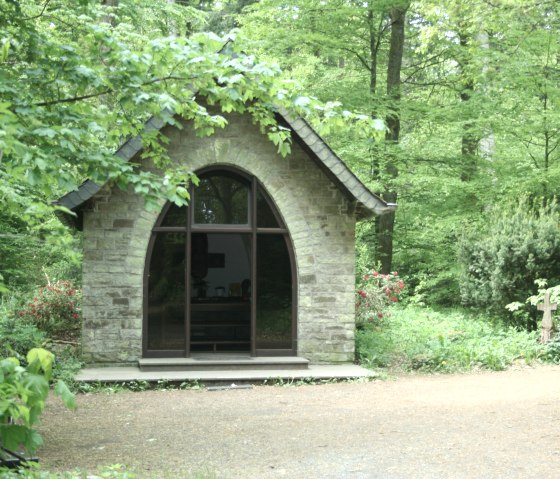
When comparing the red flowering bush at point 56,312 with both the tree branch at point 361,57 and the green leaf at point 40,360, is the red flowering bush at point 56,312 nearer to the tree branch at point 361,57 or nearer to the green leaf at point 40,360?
the tree branch at point 361,57

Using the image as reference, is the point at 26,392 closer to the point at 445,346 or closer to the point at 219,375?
the point at 219,375

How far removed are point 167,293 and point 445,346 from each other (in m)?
Result: 4.80

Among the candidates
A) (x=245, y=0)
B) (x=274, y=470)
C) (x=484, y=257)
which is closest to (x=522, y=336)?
(x=484, y=257)

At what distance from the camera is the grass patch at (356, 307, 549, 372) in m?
13.1


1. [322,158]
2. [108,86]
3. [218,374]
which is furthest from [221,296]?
[108,86]

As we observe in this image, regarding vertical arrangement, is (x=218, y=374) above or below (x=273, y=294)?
below

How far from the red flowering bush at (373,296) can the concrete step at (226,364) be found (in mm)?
2780

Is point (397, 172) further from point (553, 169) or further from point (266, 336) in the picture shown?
point (266, 336)

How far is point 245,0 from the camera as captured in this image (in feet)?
93.4

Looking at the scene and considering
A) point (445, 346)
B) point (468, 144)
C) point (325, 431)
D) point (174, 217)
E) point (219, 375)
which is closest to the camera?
point (325, 431)

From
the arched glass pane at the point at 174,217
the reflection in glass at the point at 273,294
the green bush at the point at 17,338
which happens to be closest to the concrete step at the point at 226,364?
the reflection in glass at the point at 273,294

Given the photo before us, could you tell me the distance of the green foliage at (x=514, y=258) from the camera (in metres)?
15.5

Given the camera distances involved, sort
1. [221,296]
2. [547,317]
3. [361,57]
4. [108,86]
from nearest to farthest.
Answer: [108,86], [547,317], [221,296], [361,57]

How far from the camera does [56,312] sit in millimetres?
15227
